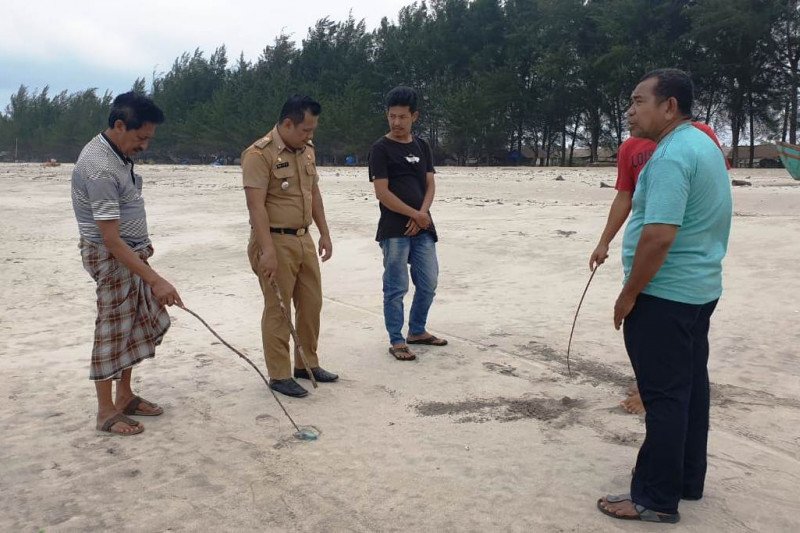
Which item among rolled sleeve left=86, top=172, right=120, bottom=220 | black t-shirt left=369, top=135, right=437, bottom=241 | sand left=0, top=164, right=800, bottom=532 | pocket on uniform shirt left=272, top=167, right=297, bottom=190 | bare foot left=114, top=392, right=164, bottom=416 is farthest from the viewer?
black t-shirt left=369, top=135, right=437, bottom=241

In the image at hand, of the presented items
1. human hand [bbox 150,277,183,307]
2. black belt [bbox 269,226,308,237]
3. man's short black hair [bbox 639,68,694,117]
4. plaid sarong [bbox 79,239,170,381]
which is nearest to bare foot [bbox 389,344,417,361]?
black belt [bbox 269,226,308,237]

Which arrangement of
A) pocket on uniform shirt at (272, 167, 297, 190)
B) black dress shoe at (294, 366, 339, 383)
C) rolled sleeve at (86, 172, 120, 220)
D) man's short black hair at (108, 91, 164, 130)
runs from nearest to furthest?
rolled sleeve at (86, 172, 120, 220) < man's short black hair at (108, 91, 164, 130) < pocket on uniform shirt at (272, 167, 297, 190) < black dress shoe at (294, 366, 339, 383)

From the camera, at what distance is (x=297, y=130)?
13.1ft

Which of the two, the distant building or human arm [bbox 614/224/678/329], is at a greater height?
the distant building

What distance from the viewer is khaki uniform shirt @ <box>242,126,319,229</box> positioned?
3.95m

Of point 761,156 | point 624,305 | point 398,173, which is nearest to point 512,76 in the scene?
point 761,156

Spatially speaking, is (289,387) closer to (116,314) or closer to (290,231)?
(290,231)

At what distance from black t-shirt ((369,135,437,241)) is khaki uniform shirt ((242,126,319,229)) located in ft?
2.33

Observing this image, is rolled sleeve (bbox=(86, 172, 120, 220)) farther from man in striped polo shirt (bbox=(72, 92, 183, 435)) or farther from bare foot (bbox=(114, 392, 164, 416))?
bare foot (bbox=(114, 392, 164, 416))

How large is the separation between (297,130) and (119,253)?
4.06 feet

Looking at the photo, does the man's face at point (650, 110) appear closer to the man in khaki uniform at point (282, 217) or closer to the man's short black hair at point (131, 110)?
the man in khaki uniform at point (282, 217)

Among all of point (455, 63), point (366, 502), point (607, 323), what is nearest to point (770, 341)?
point (607, 323)

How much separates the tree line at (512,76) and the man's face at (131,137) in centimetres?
3141

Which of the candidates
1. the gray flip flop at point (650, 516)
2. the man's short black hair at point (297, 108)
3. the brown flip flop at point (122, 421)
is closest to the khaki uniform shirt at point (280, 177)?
the man's short black hair at point (297, 108)
